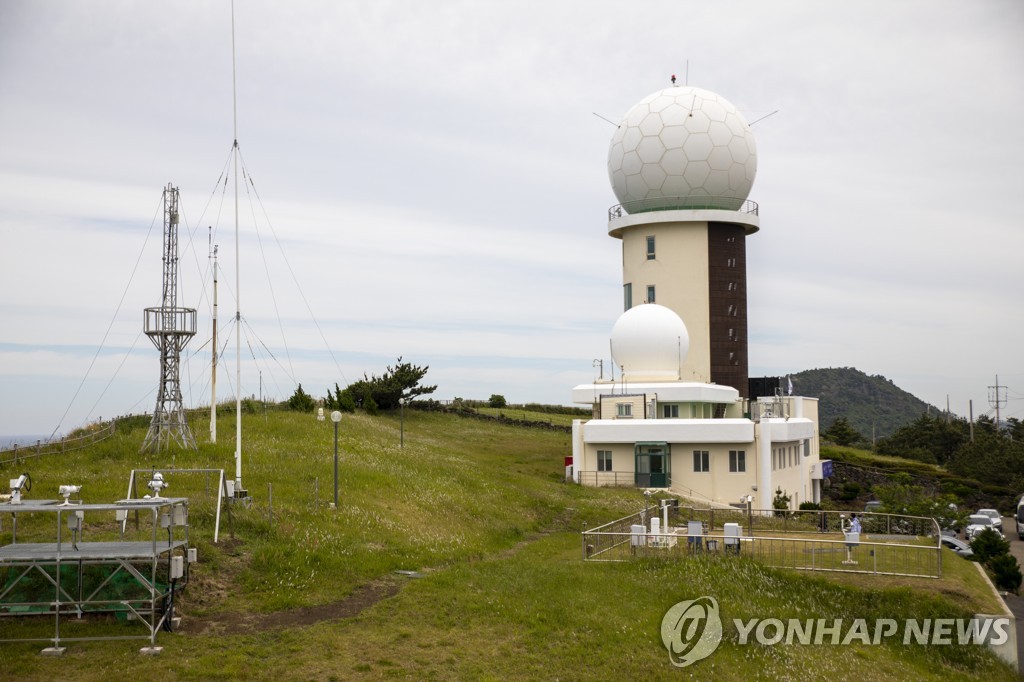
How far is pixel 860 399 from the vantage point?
591 ft

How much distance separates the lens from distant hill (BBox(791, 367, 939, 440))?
171 m

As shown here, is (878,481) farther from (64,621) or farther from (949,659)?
(64,621)

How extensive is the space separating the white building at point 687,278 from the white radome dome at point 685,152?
0.20 ft

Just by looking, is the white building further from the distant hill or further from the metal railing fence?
the distant hill

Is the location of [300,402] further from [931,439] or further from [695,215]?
[931,439]

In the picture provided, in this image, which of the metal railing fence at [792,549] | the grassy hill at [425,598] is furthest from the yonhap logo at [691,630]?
the metal railing fence at [792,549]

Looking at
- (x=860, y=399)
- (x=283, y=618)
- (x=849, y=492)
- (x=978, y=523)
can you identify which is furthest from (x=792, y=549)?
(x=860, y=399)

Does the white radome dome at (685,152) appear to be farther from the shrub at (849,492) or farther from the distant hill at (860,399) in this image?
the distant hill at (860,399)

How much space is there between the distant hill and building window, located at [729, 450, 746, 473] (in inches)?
4955

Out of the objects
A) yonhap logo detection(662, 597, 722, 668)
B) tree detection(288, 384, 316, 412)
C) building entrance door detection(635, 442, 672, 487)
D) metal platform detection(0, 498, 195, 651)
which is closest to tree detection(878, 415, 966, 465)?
building entrance door detection(635, 442, 672, 487)

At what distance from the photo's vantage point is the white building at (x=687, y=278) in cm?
5144

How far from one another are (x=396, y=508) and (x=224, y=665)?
1326cm

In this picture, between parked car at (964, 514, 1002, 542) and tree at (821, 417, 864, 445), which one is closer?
parked car at (964, 514, 1002, 542)

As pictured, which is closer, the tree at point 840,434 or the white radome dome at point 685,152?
the white radome dome at point 685,152
